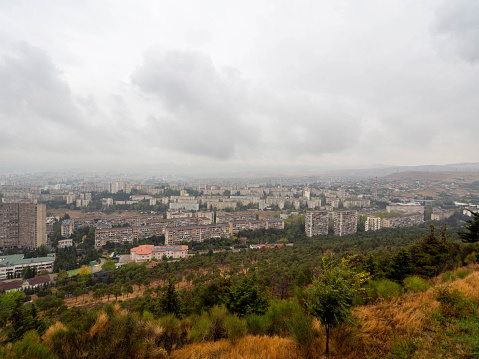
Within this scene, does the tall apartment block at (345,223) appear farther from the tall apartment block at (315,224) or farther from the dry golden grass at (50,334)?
the dry golden grass at (50,334)

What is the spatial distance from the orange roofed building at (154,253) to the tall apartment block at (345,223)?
1307 cm

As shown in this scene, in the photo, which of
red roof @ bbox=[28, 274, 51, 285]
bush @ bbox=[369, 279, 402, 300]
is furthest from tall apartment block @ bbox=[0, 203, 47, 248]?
bush @ bbox=[369, 279, 402, 300]

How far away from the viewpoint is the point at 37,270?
1232cm

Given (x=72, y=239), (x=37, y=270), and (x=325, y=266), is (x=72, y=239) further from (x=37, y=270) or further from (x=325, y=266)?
(x=325, y=266)

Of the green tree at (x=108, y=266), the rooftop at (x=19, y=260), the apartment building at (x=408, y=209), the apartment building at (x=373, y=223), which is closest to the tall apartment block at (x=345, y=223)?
the apartment building at (x=373, y=223)

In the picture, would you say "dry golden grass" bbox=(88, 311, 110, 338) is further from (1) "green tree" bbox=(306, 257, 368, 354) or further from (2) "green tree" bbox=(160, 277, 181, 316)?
(2) "green tree" bbox=(160, 277, 181, 316)

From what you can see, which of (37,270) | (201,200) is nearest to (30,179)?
(201,200)

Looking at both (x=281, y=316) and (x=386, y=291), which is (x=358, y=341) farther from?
(x=386, y=291)

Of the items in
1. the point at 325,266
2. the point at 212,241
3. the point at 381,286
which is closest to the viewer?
the point at 325,266

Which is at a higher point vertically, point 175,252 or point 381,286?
point 381,286

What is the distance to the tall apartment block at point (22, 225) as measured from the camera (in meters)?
17.3

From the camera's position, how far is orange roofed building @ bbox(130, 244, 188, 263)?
13.4 meters

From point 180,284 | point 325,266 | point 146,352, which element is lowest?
point 180,284

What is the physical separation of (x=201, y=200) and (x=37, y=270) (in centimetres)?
2462
